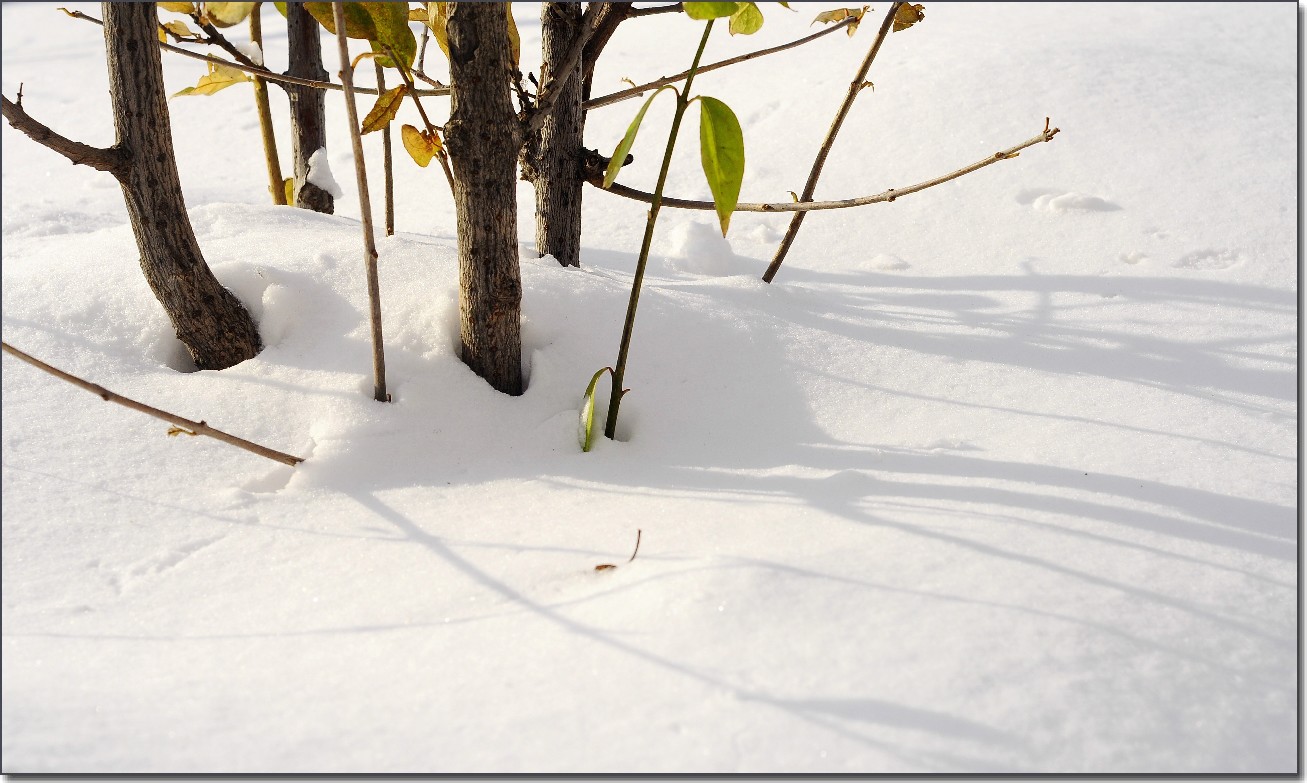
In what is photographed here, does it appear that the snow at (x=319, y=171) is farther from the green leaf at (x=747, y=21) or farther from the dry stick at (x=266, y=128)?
the green leaf at (x=747, y=21)

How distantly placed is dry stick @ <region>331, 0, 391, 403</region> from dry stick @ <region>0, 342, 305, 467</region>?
0.14m

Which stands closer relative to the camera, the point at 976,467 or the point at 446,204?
the point at 976,467

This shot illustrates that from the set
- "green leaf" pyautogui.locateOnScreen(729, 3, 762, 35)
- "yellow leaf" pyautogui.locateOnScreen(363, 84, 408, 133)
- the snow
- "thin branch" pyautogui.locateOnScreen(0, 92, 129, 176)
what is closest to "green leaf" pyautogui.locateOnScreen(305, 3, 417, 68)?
"yellow leaf" pyautogui.locateOnScreen(363, 84, 408, 133)

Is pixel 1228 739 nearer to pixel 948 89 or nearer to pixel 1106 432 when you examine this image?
pixel 1106 432

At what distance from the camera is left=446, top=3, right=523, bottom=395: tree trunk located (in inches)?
43.6

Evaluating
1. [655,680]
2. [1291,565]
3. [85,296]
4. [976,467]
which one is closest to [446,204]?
[85,296]

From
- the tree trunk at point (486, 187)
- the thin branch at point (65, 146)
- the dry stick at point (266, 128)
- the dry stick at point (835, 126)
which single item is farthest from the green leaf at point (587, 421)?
the dry stick at point (266, 128)

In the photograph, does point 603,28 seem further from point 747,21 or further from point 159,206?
point 159,206

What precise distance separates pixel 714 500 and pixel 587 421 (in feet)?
0.63

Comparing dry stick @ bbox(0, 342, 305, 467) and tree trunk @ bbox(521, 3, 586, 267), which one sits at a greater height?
tree trunk @ bbox(521, 3, 586, 267)

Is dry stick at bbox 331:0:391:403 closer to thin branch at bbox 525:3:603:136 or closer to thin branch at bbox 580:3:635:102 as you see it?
thin branch at bbox 525:3:603:136

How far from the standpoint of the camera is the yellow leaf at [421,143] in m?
1.26

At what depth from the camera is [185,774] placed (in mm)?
727

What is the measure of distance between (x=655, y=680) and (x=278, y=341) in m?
0.77
